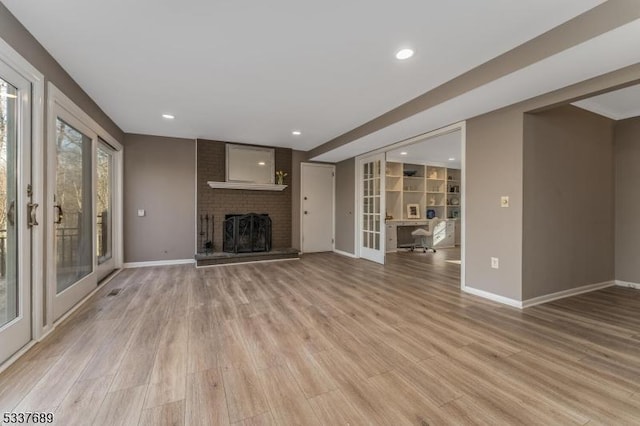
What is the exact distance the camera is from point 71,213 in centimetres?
290

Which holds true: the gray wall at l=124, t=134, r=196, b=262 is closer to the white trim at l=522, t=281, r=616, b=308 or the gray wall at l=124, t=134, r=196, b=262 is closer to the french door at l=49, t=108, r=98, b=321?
the french door at l=49, t=108, r=98, b=321

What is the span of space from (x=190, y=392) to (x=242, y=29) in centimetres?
249

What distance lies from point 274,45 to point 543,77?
7.54ft

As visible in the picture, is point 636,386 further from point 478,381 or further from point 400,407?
point 400,407

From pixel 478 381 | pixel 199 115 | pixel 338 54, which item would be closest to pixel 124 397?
pixel 478 381

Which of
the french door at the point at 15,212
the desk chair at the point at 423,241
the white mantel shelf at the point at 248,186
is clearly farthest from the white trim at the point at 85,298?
the desk chair at the point at 423,241

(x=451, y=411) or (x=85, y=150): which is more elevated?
(x=85, y=150)

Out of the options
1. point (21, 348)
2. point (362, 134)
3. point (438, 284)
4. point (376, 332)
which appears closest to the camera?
point (21, 348)

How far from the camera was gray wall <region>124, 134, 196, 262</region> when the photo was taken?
15.7 ft

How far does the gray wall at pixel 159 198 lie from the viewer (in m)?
4.77

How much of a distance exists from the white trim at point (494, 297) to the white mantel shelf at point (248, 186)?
3916mm

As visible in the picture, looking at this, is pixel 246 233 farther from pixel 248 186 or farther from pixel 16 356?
pixel 16 356

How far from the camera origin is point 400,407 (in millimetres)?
1413

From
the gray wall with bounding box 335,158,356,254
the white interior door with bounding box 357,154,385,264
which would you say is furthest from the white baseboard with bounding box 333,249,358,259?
the white interior door with bounding box 357,154,385,264
